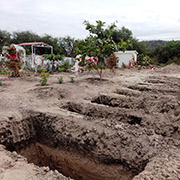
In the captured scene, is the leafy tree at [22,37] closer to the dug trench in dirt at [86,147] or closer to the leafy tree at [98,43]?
the leafy tree at [98,43]

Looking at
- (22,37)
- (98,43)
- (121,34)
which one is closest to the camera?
(98,43)

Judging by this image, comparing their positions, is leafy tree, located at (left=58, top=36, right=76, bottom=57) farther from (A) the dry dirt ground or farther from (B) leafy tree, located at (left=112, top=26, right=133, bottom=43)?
(A) the dry dirt ground

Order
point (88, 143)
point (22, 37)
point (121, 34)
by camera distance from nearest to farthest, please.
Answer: point (88, 143) < point (22, 37) < point (121, 34)

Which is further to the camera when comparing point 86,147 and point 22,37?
point 22,37

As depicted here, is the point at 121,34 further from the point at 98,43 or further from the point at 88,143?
the point at 88,143

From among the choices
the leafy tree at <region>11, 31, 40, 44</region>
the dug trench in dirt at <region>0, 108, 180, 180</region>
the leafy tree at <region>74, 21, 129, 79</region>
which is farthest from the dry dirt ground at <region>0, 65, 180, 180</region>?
the leafy tree at <region>11, 31, 40, 44</region>

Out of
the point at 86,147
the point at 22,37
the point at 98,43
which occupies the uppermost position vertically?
the point at 22,37

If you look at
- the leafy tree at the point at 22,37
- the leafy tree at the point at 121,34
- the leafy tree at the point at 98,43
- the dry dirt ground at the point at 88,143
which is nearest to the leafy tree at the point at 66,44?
the leafy tree at the point at 22,37

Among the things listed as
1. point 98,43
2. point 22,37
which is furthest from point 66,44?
point 98,43

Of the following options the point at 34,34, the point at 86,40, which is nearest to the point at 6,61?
the point at 86,40

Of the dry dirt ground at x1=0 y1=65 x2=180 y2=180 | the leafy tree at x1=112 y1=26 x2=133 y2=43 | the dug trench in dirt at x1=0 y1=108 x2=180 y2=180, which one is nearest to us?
the dry dirt ground at x1=0 y1=65 x2=180 y2=180

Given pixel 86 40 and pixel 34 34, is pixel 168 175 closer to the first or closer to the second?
pixel 86 40

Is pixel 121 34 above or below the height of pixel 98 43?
above

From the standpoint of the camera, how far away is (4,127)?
2727 millimetres
